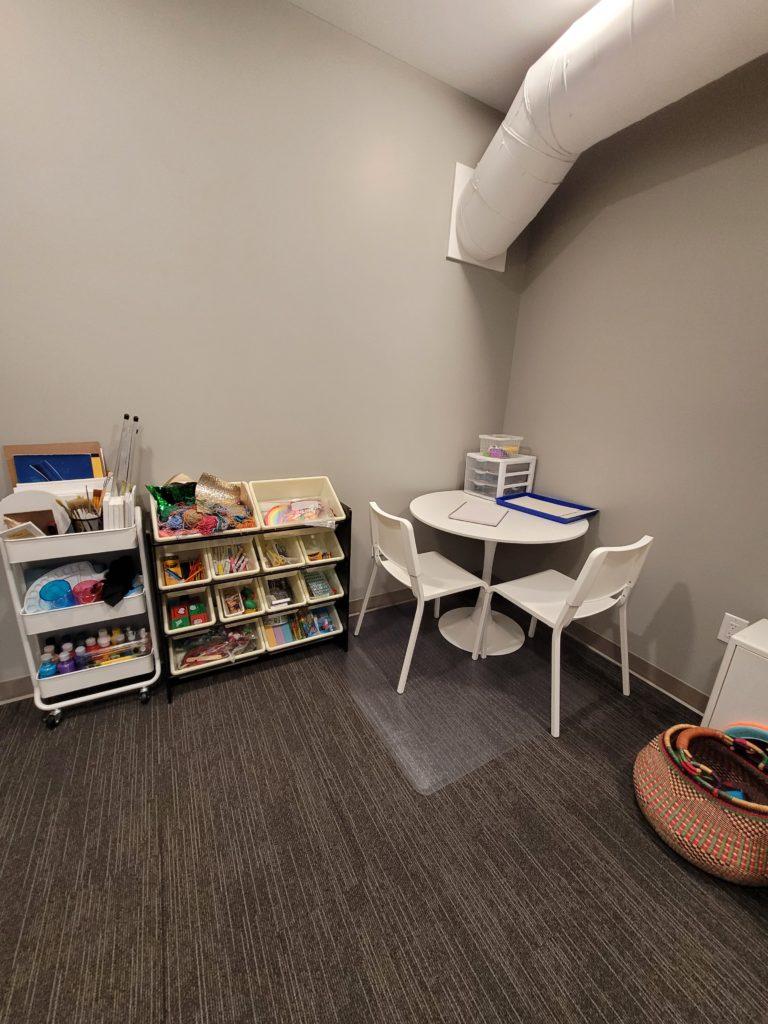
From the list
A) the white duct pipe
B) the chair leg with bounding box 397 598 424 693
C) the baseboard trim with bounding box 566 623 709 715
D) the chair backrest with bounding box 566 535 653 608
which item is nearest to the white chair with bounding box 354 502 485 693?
the chair leg with bounding box 397 598 424 693

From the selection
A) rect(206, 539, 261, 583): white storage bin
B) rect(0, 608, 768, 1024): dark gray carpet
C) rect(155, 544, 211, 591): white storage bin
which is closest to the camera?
rect(0, 608, 768, 1024): dark gray carpet

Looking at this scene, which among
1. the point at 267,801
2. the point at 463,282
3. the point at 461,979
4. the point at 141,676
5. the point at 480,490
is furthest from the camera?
the point at 480,490

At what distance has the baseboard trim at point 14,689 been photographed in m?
1.66

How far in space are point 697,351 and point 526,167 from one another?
1052mm

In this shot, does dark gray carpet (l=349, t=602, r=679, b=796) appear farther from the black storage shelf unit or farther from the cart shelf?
the cart shelf

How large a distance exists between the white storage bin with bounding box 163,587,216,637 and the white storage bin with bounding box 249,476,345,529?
1.44 feet

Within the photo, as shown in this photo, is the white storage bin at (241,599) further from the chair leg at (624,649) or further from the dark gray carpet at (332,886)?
the chair leg at (624,649)

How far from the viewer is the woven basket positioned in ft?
3.63

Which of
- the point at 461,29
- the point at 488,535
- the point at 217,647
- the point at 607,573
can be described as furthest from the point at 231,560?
the point at 461,29

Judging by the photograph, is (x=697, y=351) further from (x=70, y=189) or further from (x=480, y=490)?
(x=70, y=189)

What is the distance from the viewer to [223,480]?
1.83 meters

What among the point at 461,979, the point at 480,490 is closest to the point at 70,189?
the point at 480,490

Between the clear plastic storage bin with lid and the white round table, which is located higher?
the clear plastic storage bin with lid

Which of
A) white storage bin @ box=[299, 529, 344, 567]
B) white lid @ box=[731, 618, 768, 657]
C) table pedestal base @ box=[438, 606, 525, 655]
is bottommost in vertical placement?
table pedestal base @ box=[438, 606, 525, 655]
